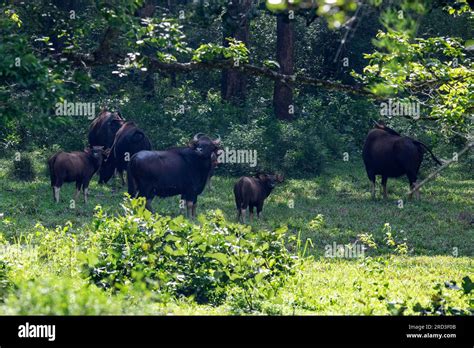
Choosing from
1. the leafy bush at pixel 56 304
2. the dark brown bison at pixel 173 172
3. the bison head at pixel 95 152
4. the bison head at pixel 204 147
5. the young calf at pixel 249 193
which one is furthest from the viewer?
the bison head at pixel 95 152

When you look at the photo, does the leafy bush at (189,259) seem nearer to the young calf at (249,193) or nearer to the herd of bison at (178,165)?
the herd of bison at (178,165)

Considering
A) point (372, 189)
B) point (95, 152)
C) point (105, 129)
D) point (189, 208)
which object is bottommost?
point (189, 208)

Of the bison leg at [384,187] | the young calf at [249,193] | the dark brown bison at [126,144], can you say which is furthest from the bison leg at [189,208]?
the bison leg at [384,187]

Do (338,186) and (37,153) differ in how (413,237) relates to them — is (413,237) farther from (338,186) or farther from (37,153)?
(37,153)

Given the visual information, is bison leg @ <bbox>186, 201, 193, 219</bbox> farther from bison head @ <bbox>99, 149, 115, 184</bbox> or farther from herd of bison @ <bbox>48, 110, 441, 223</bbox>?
bison head @ <bbox>99, 149, 115, 184</bbox>

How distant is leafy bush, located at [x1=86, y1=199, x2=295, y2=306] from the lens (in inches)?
438

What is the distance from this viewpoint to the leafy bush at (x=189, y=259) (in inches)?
438

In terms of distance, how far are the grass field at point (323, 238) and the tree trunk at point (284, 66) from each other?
143 inches

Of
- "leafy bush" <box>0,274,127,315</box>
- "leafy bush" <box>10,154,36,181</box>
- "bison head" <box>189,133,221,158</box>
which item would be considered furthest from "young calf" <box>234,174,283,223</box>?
"leafy bush" <box>0,274,127,315</box>

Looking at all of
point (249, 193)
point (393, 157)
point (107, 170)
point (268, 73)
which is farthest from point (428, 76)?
point (107, 170)

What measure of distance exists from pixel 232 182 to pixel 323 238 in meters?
6.80

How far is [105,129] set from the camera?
2452 centimetres

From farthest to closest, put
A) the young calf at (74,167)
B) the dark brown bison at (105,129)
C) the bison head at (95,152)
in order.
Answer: the dark brown bison at (105,129) → the bison head at (95,152) → the young calf at (74,167)

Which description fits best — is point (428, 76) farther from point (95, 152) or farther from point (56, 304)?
point (95, 152)
